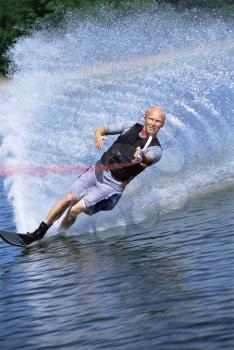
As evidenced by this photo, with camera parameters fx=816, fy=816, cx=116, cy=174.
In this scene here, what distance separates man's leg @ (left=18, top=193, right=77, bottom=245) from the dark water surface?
0.40 ft

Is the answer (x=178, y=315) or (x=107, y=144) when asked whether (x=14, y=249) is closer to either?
(x=178, y=315)

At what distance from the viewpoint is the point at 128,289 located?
23.7ft

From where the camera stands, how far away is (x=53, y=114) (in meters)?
15.9

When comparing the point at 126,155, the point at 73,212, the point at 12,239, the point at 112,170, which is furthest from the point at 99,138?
the point at 12,239

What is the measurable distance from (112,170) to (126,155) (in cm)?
29

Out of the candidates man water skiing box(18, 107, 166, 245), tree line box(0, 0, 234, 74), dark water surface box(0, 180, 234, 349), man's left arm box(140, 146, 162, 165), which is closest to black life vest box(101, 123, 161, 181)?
man water skiing box(18, 107, 166, 245)

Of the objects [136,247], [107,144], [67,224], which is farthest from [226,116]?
[136,247]

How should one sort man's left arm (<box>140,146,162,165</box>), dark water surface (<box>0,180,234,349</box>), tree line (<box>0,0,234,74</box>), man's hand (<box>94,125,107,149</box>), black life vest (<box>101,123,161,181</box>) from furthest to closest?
tree line (<box>0,0,234,74</box>) → black life vest (<box>101,123,161,181</box>) → man's left arm (<box>140,146,162,165</box>) → man's hand (<box>94,125,107,149</box>) → dark water surface (<box>0,180,234,349</box>)

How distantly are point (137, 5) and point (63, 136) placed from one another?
30574 millimetres

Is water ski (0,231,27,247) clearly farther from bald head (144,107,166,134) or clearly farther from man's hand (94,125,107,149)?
bald head (144,107,166,134)

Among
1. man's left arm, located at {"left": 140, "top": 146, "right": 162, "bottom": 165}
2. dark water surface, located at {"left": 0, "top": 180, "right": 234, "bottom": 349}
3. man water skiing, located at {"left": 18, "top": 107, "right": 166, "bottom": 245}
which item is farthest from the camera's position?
man water skiing, located at {"left": 18, "top": 107, "right": 166, "bottom": 245}

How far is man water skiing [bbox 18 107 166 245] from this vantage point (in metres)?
9.88

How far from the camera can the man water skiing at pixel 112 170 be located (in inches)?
389

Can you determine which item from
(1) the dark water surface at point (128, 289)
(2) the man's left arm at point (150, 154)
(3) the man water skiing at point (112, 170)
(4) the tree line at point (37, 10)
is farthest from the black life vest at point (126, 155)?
(4) the tree line at point (37, 10)
